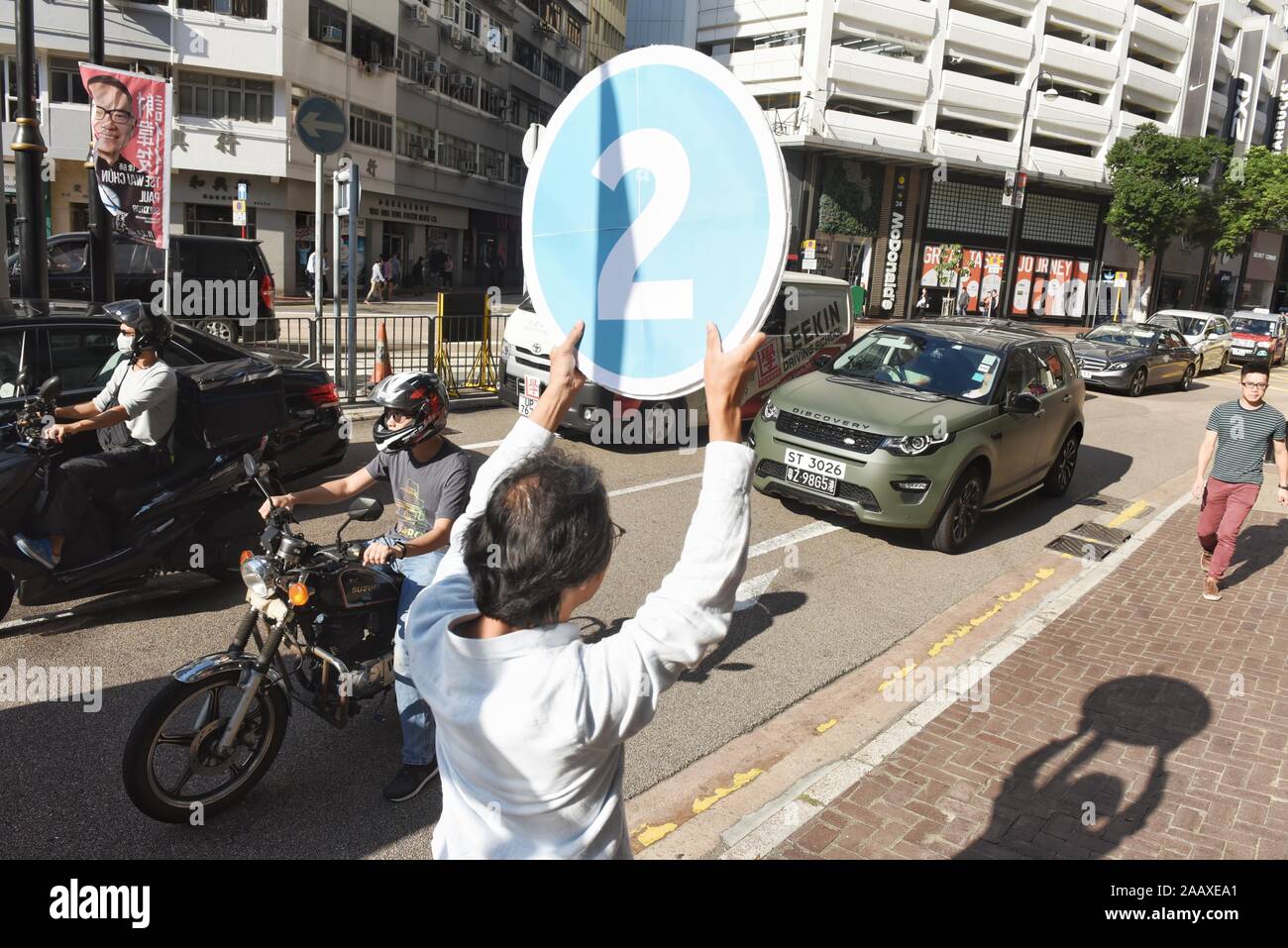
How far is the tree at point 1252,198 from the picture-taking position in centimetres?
3891

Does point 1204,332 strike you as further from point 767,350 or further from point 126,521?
point 126,521

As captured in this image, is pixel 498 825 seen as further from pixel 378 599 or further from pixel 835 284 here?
pixel 835 284

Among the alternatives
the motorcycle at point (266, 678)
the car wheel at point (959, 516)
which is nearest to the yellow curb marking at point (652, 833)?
the motorcycle at point (266, 678)

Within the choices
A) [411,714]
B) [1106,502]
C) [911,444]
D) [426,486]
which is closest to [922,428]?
[911,444]

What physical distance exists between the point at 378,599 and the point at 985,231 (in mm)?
40768

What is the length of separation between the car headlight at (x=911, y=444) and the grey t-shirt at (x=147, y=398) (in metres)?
5.19

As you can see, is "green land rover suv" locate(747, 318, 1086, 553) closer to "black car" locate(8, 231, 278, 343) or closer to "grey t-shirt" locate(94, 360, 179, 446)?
"grey t-shirt" locate(94, 360, 179, 446)

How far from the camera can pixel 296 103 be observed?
101 feet

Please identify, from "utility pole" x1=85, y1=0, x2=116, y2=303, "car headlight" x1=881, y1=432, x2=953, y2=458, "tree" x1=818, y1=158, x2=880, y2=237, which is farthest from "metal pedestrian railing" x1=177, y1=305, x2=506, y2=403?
"tree" x1=818, y1=158, x2=880, y2=237

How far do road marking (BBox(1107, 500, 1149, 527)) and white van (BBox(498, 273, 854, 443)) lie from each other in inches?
139

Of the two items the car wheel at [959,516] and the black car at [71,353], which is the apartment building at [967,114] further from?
the black car at [71,353]

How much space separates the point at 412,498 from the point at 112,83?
10.2m

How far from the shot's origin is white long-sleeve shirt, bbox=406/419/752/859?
5.29 feet

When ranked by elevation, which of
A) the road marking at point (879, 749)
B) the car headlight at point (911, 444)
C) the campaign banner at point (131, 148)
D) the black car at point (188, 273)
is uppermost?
the campaign banner at point (131, 148)
